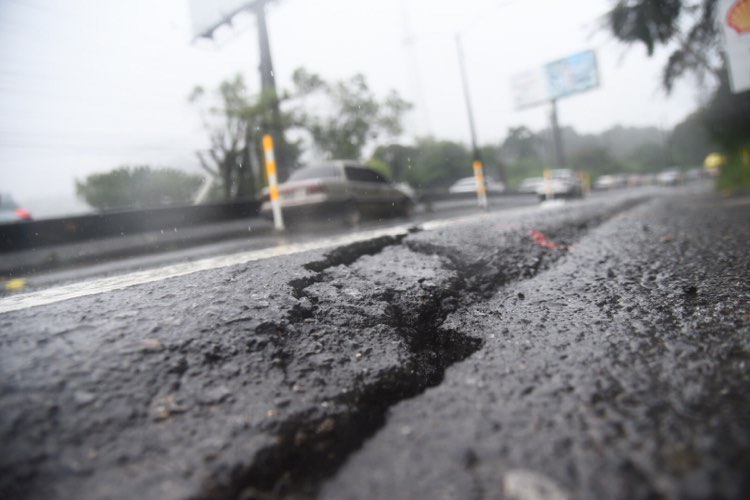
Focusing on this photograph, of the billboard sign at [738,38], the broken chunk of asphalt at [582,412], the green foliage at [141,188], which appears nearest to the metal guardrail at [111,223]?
the green foliage at [141,188]

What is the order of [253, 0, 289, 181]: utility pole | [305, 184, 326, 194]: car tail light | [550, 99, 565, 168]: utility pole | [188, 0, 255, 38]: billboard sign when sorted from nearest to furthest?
[305, 184, 326, 194]: car tail light, [253, 0, 289, 181]: utility pole, [188, 0, 255, 38]: billboard sign, [550, 99, 565, 168]: utility pole

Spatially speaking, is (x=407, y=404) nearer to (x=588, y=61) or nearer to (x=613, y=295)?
(x=613, y=295)

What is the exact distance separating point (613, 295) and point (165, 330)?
145 cm

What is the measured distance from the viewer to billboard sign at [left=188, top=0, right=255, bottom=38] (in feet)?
35.6

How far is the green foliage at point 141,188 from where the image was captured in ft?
24.0

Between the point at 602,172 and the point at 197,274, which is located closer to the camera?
the point at 197,274

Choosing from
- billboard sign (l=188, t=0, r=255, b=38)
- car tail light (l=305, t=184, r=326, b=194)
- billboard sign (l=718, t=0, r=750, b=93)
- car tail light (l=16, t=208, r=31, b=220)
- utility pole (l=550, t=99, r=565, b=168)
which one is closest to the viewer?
billboard sign (l=718, t=0, r=750, b=93)

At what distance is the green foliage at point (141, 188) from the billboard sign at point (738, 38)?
8.93 m

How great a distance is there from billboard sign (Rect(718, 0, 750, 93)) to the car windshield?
5.82 m

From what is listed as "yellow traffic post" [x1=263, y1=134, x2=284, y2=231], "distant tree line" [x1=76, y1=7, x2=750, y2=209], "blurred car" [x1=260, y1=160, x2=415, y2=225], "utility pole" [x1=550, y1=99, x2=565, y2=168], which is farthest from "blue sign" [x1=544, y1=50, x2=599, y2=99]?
"yellow traffic post" [x1=263, y1=134, x2=284, y2=231]

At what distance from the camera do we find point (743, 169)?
10.7 m

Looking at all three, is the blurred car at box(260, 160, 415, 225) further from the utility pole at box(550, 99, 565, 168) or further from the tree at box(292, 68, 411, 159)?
the utility pole at box(550, 99, 565, 168)

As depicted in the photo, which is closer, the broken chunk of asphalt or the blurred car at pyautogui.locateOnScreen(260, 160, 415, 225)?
the broken chunk of asphalt

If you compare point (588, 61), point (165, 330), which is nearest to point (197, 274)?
point (165, 330)
